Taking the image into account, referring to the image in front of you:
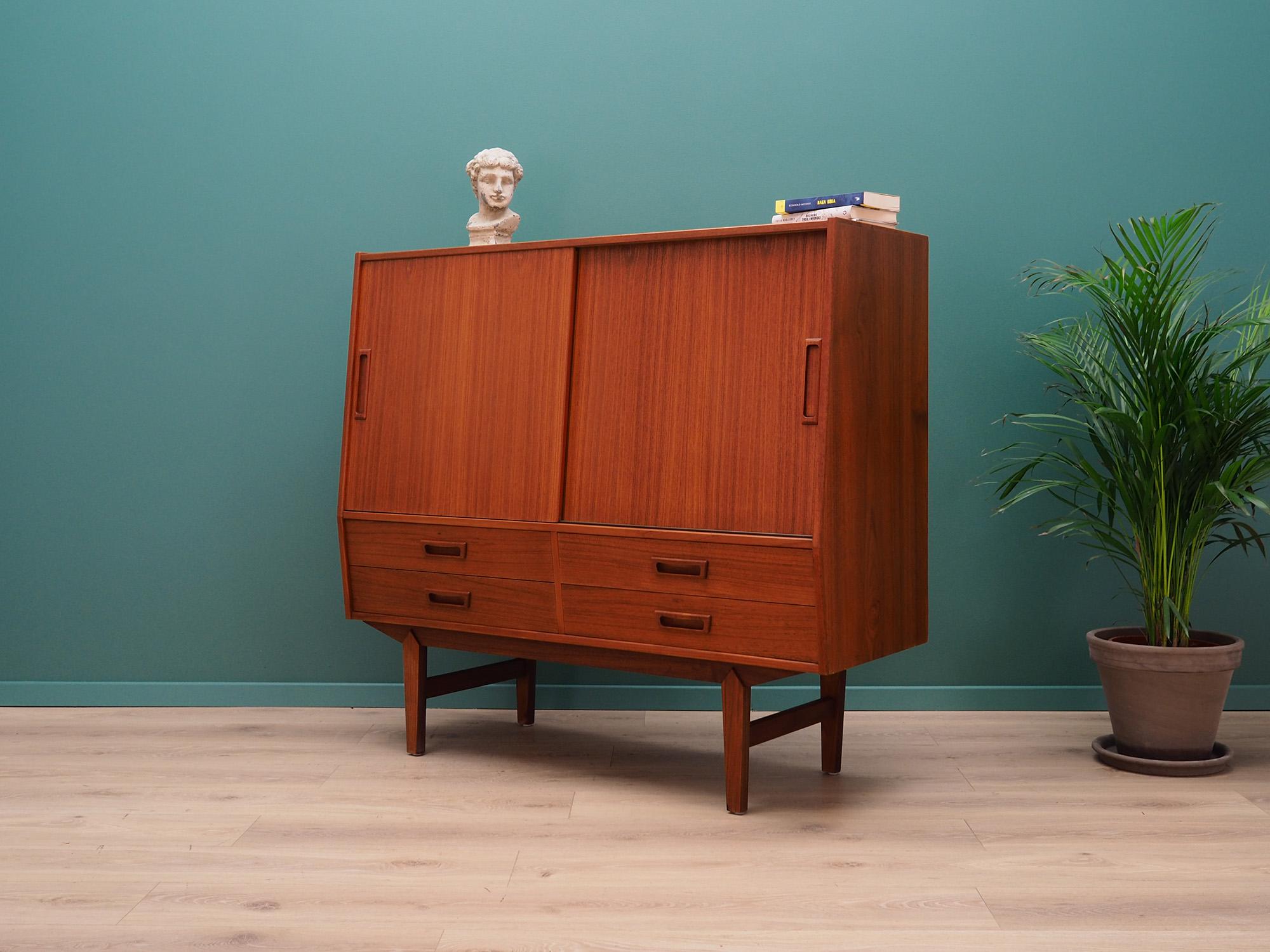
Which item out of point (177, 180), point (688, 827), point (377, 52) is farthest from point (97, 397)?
point (688, 827)

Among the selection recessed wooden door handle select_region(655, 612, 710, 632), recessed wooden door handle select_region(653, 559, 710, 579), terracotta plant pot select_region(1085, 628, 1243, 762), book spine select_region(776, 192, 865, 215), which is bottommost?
terracotta plant pot select_region(1085, 628, 1243, 762)

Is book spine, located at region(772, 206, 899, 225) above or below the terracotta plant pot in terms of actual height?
above

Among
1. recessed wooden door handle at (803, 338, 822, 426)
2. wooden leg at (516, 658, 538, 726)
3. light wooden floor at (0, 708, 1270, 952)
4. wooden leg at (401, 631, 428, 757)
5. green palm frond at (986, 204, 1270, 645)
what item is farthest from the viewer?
wooden leg at (516, 658, 538, 726)

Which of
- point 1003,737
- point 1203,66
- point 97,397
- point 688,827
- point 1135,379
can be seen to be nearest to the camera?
point 688,827

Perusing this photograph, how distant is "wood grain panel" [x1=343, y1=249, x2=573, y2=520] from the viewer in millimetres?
2586

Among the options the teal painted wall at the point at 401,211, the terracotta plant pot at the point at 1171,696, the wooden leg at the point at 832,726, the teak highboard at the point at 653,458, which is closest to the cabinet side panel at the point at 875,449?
the teak highboard at the point at 653,458

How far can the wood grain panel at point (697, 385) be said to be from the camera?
2.28 m

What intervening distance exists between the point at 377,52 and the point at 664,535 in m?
1.78

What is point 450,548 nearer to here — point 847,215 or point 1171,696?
point 847,215

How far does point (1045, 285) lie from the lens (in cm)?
316

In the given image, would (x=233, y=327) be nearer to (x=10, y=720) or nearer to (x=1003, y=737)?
(x=10, y=720)

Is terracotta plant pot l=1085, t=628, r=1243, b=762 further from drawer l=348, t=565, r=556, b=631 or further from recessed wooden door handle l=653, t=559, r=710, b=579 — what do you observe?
drawer l=348, t=565, r=556, b=631

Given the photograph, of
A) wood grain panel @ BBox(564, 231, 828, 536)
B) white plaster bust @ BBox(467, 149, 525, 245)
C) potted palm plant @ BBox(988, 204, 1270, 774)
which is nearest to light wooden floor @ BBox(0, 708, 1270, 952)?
potted palm plant @ BBox(988, 204, 1270, 774)

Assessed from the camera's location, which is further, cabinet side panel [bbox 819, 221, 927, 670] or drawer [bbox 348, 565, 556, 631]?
drawer [bbox 348, 565, 556, 631]
